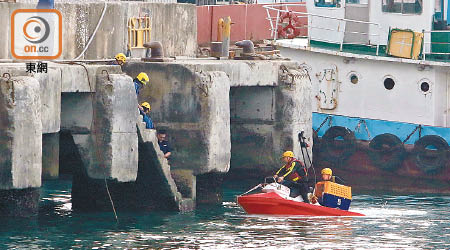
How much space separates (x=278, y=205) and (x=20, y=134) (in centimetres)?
639

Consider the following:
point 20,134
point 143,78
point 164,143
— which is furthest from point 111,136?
point 20,134

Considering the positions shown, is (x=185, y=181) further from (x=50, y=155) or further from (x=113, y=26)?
(x=113, y=26)

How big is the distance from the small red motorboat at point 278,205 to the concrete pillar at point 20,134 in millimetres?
5342

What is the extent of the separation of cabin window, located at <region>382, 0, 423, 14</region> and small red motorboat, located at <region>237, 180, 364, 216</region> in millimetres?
7838

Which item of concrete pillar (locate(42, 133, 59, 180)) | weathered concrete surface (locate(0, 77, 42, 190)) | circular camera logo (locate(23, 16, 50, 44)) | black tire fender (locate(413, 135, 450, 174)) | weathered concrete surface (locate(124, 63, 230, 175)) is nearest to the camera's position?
circular camera logo (locate(23, 16, 50, 44))

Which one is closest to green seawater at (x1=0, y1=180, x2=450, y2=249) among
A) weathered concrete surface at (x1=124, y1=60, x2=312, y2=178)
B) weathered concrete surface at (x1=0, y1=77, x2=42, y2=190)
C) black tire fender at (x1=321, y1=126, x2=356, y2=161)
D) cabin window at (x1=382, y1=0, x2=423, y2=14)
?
weathered concrete surface at (x1=0, y1=77, x2=42, y2=190)

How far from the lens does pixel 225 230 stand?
2600 cm

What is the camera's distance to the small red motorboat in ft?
91.9

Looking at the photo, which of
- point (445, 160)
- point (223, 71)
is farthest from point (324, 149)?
point (223, 71)

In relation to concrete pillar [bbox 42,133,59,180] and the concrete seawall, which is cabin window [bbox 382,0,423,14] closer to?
the concrete seawall

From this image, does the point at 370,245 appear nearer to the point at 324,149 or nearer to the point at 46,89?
the point at 46,89

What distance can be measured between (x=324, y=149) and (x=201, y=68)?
749cm

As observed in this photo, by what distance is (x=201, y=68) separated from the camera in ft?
92.9

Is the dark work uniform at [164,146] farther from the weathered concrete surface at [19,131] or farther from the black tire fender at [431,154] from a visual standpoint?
the black tire fender at [431,154]
